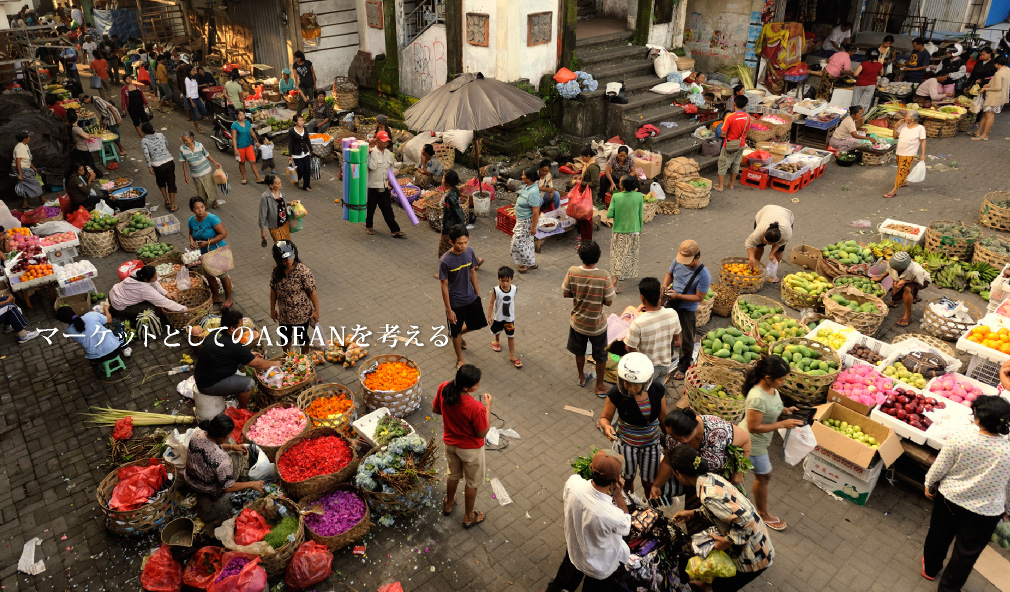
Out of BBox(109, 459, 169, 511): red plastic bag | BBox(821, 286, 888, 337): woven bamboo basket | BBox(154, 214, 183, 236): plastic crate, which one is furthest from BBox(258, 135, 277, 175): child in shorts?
BBox(821, 286, 888, 337): woven bamboo basket

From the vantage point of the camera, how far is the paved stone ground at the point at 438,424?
5695 millimetres

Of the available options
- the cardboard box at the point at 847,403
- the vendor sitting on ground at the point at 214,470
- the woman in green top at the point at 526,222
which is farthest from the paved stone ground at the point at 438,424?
the vendor sitting on ground at the point at 214,470

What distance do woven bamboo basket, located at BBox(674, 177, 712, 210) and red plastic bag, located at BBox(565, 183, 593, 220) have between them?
115 inches

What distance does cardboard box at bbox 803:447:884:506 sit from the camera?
20.4 ft

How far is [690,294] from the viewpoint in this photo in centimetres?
753

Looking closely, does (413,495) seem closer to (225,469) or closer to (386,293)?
(225,469)

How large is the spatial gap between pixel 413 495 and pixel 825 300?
6.03 meters

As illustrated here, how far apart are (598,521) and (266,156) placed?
11960mm

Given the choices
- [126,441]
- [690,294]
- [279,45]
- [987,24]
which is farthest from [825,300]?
[987,24]

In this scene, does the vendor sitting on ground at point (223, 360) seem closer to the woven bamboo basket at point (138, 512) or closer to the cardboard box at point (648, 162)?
the woven bamboo basket at point (138, 512)

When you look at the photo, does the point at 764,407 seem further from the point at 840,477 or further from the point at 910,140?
the point at 910,140

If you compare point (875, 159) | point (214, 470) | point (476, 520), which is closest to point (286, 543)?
point (214, 470)

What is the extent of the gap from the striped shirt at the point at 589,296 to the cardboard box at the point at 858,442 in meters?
2.37

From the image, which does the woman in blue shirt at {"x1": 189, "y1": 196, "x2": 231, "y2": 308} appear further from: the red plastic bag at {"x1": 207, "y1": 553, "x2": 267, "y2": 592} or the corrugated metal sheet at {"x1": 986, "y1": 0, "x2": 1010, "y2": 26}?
the corrugated metal sheet at {"x1": 986, "y1": 0, "x2": 1010, "y2": 26}
